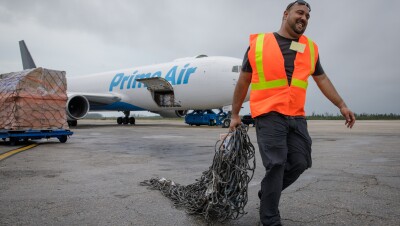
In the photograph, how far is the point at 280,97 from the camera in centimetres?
253

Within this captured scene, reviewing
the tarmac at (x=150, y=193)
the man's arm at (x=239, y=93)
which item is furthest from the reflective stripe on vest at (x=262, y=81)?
the tarmac at (x=150, y=193)

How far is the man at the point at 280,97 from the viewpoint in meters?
2.50

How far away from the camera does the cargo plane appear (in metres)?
16.1

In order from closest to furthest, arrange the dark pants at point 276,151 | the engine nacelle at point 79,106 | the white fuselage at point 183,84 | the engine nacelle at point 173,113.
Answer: the dark pants at point 276,151, the white fuselage at point 183,84, the engine nacelle at point 79,106, the engine nacelle at point 173,113

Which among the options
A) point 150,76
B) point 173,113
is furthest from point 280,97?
point 173,113

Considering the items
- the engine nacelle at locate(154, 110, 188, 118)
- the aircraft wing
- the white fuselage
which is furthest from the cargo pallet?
the engine nacelle at locate(154, 110, 188, 118)

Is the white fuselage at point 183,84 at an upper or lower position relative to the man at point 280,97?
upper

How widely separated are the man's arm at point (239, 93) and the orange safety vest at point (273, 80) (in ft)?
0.27

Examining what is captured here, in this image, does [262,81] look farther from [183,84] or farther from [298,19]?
[183,84]

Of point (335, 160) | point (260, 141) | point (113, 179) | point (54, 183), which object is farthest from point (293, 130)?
point (335, 160)

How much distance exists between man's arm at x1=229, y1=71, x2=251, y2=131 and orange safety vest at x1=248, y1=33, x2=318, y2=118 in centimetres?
8

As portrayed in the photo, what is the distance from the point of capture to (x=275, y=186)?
98.6 inches

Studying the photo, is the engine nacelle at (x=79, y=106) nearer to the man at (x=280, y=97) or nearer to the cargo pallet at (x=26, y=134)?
the cargo pallet at (x=26, y=134)

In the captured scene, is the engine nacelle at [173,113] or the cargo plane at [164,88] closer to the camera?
the cargo plane at [164,88]
